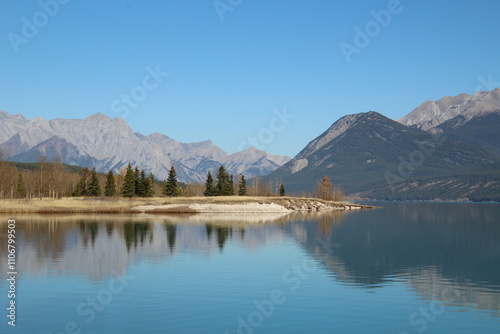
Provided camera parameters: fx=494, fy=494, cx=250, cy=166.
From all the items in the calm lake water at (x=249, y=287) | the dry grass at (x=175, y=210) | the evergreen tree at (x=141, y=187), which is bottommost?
the calm lake water at (x=249, y=287)

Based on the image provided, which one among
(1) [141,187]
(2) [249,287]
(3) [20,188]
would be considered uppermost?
(3) [20,188]

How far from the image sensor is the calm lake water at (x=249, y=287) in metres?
25.5

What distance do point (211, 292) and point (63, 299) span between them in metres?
9.16

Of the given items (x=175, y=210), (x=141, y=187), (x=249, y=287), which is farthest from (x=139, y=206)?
(x=249, y=287)

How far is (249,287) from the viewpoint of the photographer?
34.8m

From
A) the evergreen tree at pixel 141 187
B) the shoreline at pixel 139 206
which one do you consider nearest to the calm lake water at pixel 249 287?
the shoreline at pixel 139 206

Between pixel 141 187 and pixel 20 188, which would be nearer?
pixel 141 187

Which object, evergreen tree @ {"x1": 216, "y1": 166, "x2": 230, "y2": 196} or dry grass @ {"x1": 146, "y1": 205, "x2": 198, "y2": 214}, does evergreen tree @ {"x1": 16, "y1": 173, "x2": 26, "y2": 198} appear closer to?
dry grass @ {"x1": 146, "y1": 205, "x2": 198, "y2": 214}

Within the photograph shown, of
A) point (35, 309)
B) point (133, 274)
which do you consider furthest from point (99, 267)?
point (35, 309)

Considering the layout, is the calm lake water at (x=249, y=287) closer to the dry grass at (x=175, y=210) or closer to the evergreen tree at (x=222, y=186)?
the dry grass at (x=175, y=210)

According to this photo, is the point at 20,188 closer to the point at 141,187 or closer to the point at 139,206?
the point at 141,187

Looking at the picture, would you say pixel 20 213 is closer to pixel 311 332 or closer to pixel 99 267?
pixel 99 267

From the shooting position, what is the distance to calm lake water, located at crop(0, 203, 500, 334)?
25.5 meters

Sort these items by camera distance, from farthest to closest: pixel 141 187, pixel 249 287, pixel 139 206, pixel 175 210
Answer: pixel 141 187 < pixel 139 206 < pixel 175 210 < pixel 249 287
